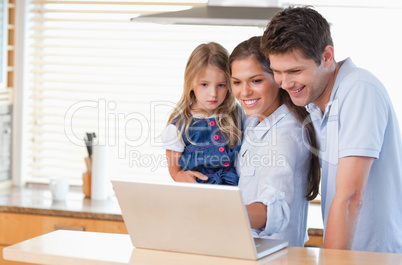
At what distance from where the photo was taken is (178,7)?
10.1ft

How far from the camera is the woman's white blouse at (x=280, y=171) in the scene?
172 centimetres

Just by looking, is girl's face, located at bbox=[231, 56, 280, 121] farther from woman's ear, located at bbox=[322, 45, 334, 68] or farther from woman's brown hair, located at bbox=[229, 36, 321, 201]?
woman's ear, located at bbox=[322, 45, 334, 68]

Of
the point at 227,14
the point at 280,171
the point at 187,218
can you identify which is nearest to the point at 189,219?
the point at 187,218

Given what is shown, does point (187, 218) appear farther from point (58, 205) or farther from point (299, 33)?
point (58, 205)

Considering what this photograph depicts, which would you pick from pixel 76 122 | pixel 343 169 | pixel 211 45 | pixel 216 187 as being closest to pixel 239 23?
pixel 211 45

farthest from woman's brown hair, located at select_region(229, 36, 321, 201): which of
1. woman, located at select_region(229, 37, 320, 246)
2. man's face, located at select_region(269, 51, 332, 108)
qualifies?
man's face, located at select_region(269, 51, 332, 108)

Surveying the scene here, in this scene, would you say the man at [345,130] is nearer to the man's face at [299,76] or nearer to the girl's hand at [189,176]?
the man's face at [299,76]

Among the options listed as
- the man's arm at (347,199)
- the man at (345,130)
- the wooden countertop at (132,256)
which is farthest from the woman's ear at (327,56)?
the wooden countertop at (132,256)

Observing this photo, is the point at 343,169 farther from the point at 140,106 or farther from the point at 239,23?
the point at 140,106

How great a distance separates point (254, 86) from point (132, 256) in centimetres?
74

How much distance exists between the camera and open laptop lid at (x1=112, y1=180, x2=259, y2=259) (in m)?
1.40

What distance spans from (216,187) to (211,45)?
978 millimetres

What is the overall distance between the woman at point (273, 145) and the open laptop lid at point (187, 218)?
0.32 meters

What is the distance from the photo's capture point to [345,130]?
67.0 inches
